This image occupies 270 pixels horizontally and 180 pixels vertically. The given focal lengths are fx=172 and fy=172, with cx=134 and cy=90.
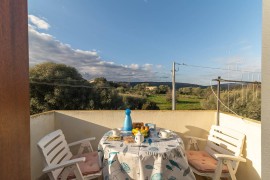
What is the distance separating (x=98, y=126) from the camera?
2.77 metres

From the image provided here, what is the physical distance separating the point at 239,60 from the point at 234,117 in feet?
14.4

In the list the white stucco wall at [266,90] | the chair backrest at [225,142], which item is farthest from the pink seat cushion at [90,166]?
the white stucco wall at [266,90]

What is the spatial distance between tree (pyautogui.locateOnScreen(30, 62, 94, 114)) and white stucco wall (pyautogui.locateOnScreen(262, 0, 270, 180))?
8.62 m

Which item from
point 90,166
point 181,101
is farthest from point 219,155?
point 181,101

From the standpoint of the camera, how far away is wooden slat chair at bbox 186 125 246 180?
1.75 metres

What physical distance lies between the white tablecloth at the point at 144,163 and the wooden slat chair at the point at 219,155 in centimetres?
36

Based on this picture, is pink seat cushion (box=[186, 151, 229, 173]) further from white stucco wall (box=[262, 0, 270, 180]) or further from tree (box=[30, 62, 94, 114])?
tree (box=[30, 62, 94, 114])

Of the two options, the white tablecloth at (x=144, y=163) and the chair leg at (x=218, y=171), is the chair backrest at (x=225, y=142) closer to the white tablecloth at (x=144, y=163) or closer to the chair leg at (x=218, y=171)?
the chair leg at (x=218, y=171)

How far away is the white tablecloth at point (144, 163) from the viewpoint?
1436 millimetres

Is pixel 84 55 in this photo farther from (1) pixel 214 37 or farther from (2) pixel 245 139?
(2) pixel 245 139

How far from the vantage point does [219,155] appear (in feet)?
5.72

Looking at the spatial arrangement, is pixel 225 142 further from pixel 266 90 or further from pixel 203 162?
pixel 266 90

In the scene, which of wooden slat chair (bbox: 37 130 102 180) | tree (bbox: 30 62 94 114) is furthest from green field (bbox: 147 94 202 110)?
wooden slat chair (bbox: 37 130 102 180)

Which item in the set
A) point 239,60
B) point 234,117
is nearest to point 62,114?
point 234,117
